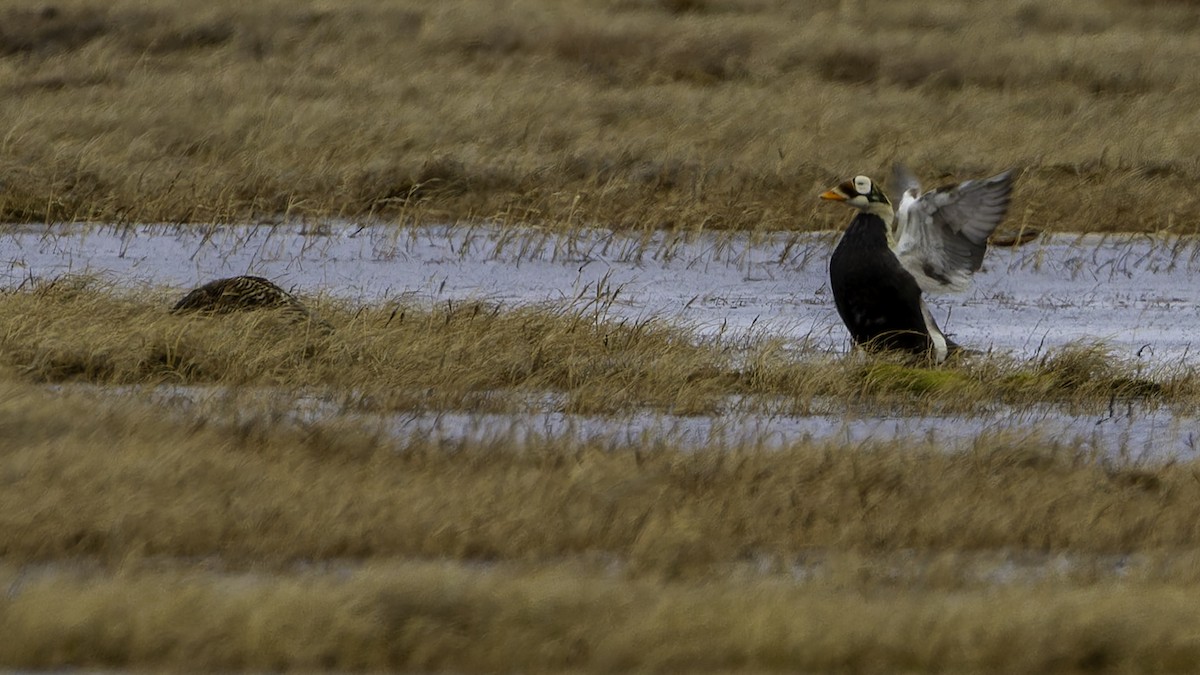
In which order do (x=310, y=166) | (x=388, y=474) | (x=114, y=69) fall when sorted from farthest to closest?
(x=114, y=69)
(x=310, y=166)
(x=388, y=474)

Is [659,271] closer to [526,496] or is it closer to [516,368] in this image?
[516,368]

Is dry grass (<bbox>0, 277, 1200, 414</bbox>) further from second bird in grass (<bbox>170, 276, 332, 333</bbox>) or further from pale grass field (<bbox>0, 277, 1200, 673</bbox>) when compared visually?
second bird in grass (<bbox>170, 276, 332, 333</bbox>)

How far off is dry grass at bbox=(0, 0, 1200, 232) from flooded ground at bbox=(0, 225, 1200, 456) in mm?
434

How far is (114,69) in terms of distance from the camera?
18.9 meters

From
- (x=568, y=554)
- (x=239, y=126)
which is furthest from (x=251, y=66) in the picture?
(x=568, y=554)

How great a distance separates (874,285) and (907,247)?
0.27 m

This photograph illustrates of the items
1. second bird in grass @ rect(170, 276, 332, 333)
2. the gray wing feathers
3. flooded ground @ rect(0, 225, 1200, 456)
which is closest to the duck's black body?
the gray wing feathers

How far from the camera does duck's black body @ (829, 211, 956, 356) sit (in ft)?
25.7

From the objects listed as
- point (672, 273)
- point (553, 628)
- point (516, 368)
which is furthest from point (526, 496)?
point (672, 273)

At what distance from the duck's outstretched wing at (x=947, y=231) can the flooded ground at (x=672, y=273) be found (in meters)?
0.96

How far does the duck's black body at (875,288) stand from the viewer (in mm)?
7836

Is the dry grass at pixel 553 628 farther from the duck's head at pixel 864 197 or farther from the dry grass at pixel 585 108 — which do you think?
the dry grass at pixel 585 108

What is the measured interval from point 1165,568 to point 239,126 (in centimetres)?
1277

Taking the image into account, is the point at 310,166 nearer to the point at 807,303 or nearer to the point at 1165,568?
the point at 807,303
